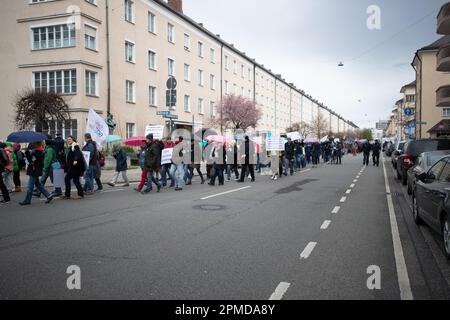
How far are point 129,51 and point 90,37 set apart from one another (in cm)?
406

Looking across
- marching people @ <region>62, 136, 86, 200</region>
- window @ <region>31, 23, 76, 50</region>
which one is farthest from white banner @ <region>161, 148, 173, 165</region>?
window @ <region>31, 23, 76, 50</region>

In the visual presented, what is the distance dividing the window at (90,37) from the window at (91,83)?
171cm

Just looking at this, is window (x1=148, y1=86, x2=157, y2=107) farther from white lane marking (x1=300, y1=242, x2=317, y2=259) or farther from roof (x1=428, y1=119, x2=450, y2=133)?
roof (x1=428, y1=119, x2=450, y2=133)

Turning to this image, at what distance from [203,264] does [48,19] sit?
1043 inches

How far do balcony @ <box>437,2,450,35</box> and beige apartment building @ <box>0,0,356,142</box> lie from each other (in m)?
18.7

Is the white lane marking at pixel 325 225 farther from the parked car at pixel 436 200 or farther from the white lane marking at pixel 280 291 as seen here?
the white lane marking at pixel 280 291

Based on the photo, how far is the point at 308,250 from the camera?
19.1ft

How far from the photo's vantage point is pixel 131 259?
5203 millimetres

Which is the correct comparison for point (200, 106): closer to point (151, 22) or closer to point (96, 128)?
point (151, 22)

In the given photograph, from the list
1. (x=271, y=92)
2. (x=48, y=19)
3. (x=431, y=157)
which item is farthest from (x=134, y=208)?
(x=271, y=92)

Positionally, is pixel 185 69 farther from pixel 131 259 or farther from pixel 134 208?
pixel 131 259

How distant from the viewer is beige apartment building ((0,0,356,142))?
2578 cm

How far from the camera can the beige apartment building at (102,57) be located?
25781 millimetres

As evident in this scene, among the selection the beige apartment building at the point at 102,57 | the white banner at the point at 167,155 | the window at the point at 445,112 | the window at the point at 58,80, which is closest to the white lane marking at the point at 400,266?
the white banner at the point at 167,155
